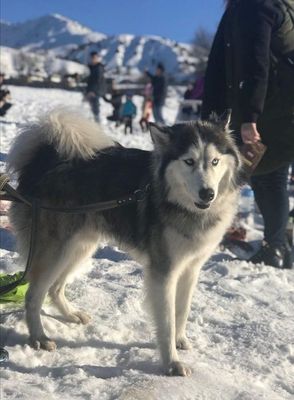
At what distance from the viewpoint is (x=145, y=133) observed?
1462cm

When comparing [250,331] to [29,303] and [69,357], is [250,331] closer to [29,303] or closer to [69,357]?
[69,357]

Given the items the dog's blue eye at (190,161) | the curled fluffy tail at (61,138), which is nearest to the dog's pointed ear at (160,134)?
the dog's blue eye at (190,161)

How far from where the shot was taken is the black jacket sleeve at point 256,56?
11.0 ft

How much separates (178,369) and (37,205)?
1.16m

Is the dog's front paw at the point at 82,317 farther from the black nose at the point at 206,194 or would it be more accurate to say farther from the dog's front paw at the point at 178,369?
the black nose at the point at 206,194

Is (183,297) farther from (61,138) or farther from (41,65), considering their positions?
(41,65)

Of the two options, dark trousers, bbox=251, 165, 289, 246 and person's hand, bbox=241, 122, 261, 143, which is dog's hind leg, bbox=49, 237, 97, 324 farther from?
dark trousers, bbox=251, 165, 289, 246

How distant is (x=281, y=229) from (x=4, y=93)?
1216 centimetres

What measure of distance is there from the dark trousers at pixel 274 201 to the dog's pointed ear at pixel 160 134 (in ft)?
5.90

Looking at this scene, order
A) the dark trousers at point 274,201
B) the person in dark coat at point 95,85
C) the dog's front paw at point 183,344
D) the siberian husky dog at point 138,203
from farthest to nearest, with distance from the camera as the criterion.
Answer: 1. the person in dark coat at point 95,85
2. the dark trousers at point 274,201
3. the dog's front paw at point 183,344
4. the siberian husky dog at point 138,203

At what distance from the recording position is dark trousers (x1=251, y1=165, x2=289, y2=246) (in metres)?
4.23

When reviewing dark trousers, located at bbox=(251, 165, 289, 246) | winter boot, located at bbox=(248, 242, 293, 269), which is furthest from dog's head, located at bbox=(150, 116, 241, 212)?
winter boot, located at bbox=(248, 242, 293, 269)

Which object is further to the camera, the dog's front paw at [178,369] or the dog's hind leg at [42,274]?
the dog's hind leg at [42,274]

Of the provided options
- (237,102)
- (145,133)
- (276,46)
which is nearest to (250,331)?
(237,102)
